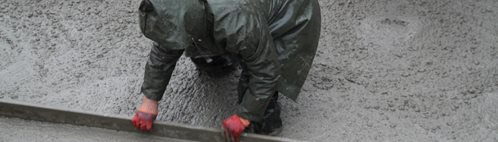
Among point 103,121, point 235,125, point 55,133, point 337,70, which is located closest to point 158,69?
point 235,125

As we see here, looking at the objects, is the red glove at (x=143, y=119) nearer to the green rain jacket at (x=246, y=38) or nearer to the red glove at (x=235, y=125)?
the green rain jacket at (x=246, y=38)

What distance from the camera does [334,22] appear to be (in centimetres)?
361


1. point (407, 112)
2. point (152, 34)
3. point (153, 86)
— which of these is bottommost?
point (407, 112)

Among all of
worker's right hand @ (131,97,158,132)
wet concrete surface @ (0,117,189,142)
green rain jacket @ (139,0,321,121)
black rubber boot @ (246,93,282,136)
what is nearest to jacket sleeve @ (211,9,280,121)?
green rain jacket @ (139,0,321,121)


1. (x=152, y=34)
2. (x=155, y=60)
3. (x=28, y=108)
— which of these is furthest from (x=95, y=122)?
(x=152, y=34)

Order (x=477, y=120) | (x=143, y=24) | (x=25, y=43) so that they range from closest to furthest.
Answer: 1. (x=143, y=24)
2. (x=477, y=120)
3. (x=25, y=43)

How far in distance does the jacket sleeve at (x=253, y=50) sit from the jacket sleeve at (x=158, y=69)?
0.27 m

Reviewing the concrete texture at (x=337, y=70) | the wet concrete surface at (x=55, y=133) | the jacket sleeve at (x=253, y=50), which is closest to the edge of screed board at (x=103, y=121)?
the wet concrete surface at (x=55, y=133)

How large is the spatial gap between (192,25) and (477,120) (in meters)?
1.55

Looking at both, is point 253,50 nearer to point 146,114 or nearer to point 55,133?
point 146,114

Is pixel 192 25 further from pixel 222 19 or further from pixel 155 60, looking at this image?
pixel 155 60

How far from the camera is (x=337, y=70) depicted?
126 inches

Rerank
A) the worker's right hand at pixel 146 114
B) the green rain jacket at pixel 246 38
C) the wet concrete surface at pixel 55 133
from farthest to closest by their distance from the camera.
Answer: the wet concrete surface at pixel 55 133
the worker's right hand at pixel 146 114
the green rain jacket at pixel 246 38

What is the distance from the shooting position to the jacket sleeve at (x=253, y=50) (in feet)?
7.29
